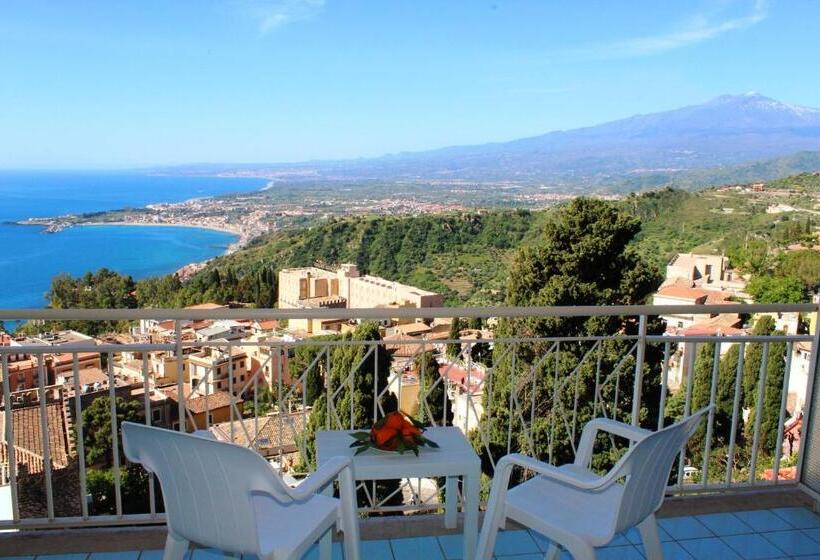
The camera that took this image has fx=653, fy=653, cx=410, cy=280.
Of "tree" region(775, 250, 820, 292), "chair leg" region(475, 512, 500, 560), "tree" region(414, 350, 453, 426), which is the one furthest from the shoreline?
"chair leg" region(475, 512, 500, 560)

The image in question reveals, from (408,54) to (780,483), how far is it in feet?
167

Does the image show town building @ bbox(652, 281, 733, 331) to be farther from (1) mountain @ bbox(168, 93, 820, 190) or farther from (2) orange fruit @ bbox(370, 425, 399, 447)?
(1) mountain @ bbox(168, 93, 820, 190)

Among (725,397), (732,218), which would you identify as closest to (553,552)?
(725,397)

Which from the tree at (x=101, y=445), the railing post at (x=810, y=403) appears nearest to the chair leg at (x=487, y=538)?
the railing post at (x=810, y=403)

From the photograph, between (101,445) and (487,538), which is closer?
(487,538)

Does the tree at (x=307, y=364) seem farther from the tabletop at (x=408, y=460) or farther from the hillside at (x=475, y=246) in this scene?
the hillside at (x=475, y=246)

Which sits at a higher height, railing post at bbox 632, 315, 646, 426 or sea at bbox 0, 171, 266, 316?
railing post at bbox 632, 315, 646, 426

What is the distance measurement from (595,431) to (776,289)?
74.7ft

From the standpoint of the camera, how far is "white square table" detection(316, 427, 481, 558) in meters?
2.02

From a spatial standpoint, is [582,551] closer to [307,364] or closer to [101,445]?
[307,364]

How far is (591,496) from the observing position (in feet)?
6.73

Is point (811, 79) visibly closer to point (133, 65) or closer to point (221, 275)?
point (221, 275)

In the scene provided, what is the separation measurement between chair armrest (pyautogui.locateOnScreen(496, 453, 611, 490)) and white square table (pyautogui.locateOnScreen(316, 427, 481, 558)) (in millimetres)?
162

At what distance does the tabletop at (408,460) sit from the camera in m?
2.02
